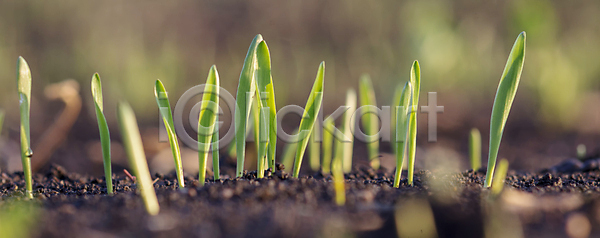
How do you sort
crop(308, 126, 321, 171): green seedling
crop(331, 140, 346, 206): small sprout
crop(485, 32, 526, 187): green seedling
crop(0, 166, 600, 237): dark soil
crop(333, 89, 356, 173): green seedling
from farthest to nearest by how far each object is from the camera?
crop(308, 126, 321, 171): green seedling
crop(333, 89, 356, 173): green seedling
crop(485, 32, 526, 187): green seedling
crop(331, 140, 346, 206): small sprout
crop(0, 166, 600, 237): dark soil

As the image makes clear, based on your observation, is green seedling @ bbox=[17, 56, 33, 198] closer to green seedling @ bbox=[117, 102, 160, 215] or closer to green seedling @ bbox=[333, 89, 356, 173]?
green seedling @ bbox=[117, 102, 160, 215]

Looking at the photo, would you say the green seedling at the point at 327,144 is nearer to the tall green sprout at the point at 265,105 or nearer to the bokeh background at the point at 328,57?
the tall green sprout at the point at 265,105

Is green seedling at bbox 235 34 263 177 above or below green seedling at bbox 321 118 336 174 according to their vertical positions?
above

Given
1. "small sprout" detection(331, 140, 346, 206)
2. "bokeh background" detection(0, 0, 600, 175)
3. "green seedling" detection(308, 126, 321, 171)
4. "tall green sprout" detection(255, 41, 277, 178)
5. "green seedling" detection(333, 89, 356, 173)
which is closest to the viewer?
"small sprout" detection(331, 140, 346, 206)

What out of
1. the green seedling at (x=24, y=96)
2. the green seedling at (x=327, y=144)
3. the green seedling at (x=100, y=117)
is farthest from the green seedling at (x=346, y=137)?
the green seedling at (x=24, y=96)

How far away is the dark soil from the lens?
0.80 metres

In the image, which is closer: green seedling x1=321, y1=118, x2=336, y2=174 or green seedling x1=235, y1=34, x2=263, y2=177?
green seedling x1=235, y1=34, x2=263, y2=177

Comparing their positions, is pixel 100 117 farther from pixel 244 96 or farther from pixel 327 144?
pixel 327 144

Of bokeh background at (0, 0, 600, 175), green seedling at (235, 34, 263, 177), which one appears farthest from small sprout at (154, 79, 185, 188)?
bokeh background at (0, 0, 600, 175)

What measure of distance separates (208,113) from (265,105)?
0.54 ft

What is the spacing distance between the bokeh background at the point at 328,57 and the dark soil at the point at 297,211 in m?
1.31

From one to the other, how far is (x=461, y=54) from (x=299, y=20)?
1.90 meters

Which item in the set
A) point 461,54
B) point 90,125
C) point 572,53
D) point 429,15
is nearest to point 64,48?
point 90,125

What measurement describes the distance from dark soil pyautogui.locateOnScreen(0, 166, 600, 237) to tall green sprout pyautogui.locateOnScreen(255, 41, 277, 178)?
168 mm
